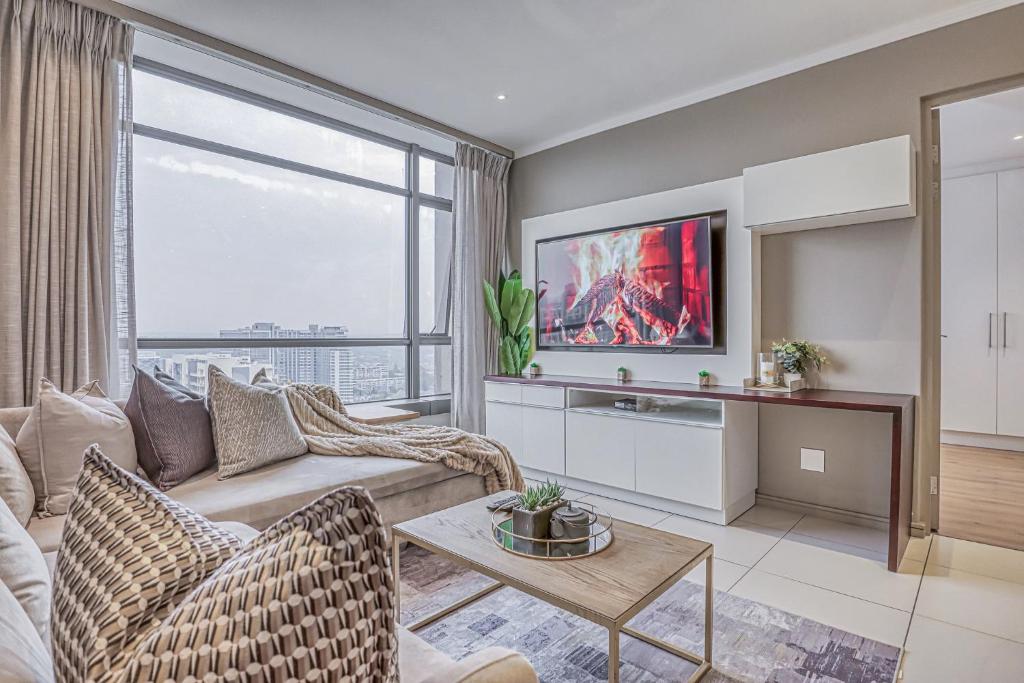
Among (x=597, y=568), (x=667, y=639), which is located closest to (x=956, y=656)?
(x=667, y=639)

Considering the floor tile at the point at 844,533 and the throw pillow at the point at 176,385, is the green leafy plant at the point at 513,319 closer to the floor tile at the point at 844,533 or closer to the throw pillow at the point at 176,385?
the floor tile at the point at 844,533

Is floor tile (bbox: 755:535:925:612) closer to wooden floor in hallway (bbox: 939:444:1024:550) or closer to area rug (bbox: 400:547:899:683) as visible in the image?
area rug (bbox: 400:547:899:683)

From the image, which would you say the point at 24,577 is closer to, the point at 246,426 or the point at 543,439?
the point at 246,426

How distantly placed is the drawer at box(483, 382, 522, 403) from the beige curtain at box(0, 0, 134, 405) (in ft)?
7.92

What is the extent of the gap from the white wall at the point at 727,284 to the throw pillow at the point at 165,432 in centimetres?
277

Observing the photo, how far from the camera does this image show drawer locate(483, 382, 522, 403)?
13.5ft

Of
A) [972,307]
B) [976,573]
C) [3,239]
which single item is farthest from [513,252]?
[972,307]

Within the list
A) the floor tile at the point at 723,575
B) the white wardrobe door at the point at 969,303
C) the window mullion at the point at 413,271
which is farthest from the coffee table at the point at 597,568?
the white wardrobe door at the point at 969,303

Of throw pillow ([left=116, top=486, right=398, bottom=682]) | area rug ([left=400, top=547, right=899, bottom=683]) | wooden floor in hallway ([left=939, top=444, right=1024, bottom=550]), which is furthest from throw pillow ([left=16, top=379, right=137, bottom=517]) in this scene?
wooden floor in hallway ([left=939, top=444, right=1024, bottom=550])

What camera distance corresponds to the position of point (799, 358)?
3.17m

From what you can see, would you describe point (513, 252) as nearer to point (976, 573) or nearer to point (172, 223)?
point (172, 223)

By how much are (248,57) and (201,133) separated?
22.9 inches

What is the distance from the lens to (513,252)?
5.00 m

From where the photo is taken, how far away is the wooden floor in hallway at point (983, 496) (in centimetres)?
294
